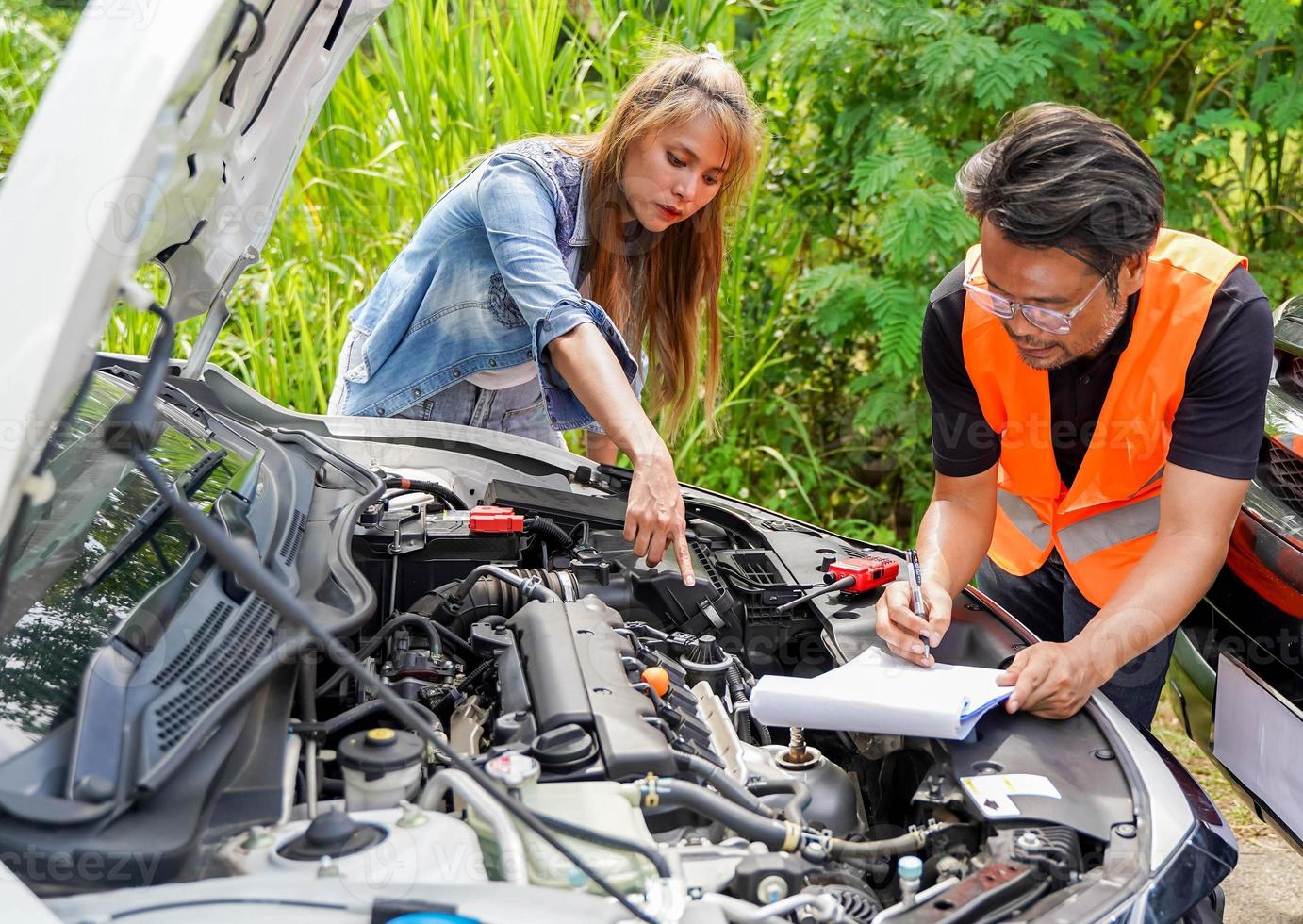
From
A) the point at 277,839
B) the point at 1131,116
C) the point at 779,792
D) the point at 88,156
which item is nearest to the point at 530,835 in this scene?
the point at 277,839

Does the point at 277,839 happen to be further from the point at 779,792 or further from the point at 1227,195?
the point at 1227,195

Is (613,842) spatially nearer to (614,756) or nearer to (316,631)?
(614,756)

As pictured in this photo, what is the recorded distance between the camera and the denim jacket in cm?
242

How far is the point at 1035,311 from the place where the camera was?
1960 millimetres

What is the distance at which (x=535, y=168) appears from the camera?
254 centimetres

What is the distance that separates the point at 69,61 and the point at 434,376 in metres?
1.57

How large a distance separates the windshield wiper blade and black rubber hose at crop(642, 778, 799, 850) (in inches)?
32.3

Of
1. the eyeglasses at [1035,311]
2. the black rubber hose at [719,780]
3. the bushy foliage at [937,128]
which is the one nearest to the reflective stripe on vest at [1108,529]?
the eyeglasses at [1035,311]

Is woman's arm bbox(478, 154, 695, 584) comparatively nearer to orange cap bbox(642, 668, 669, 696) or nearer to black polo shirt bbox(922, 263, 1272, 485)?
orange cap bbox(642, 668, 669, 696)

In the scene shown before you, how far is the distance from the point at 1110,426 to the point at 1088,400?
0.26ft

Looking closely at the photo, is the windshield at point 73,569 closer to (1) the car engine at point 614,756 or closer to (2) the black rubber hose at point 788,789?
(1) the car engine at point 614,756

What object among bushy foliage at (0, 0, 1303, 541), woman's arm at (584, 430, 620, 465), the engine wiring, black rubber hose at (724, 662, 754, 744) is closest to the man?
black rubber hose at (724, 662, 754, 744)

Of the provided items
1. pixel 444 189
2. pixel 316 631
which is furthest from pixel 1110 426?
pixel 444 189

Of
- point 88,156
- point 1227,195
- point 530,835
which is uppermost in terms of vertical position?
point 1227,195
